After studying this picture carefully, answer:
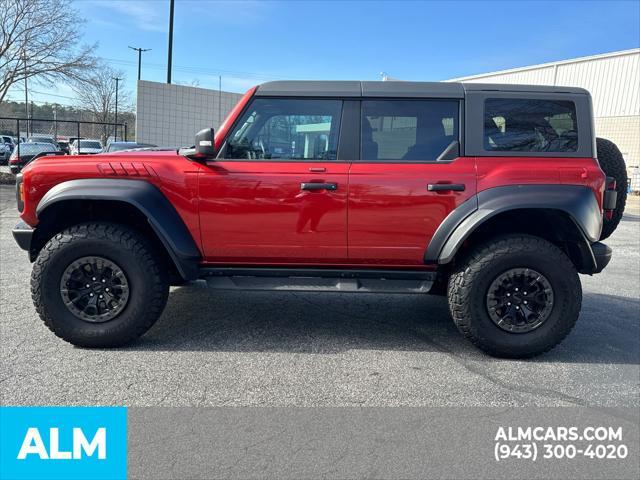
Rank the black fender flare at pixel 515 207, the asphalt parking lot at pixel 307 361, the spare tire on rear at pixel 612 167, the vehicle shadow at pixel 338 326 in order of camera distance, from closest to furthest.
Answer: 1. the asphalt parking lot at pixel 307 361
2. the black fender flare at pixel 515 207
3. the vehicle shadow at pixel 338 326
4. the spare tire on rear at pixel 612 167

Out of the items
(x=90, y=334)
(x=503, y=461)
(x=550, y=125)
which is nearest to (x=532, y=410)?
(x=503, y=461)

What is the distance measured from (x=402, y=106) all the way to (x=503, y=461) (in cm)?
260

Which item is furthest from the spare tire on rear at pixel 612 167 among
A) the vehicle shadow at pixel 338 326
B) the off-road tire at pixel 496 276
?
the vehicle shadow at pixel 338 326

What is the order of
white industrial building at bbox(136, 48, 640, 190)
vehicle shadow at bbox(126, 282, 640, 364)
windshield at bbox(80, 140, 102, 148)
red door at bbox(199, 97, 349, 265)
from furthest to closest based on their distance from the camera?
windshield at bbox(80, 140, 102, 148), white industrial building at bbox(136, 48, 640, 190), vehicle shadow at bbox(126, 282, 640, 364), red door at bbox(199, 97, 349, 265)

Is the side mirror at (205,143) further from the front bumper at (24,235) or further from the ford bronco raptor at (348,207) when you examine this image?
the front bumper at (24,235)

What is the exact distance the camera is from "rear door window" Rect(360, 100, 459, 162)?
156 inches

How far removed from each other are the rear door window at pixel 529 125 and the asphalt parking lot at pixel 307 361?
165 centimetres

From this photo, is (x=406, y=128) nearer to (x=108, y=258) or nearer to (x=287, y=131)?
(x=287, y=131)

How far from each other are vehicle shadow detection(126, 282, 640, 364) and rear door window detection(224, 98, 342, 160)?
119 cm

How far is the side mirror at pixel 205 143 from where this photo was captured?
12.3 feet

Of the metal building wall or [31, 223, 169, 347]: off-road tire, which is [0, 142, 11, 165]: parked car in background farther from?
[31, 223, 169, 347]: off-road tire

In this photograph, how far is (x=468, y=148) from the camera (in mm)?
3914

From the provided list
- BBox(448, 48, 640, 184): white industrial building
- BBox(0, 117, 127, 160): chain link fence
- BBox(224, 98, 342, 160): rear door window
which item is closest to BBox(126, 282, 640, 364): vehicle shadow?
BBox(224, 98, 342, 160): rear door window

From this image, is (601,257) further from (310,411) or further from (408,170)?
(310,411)
